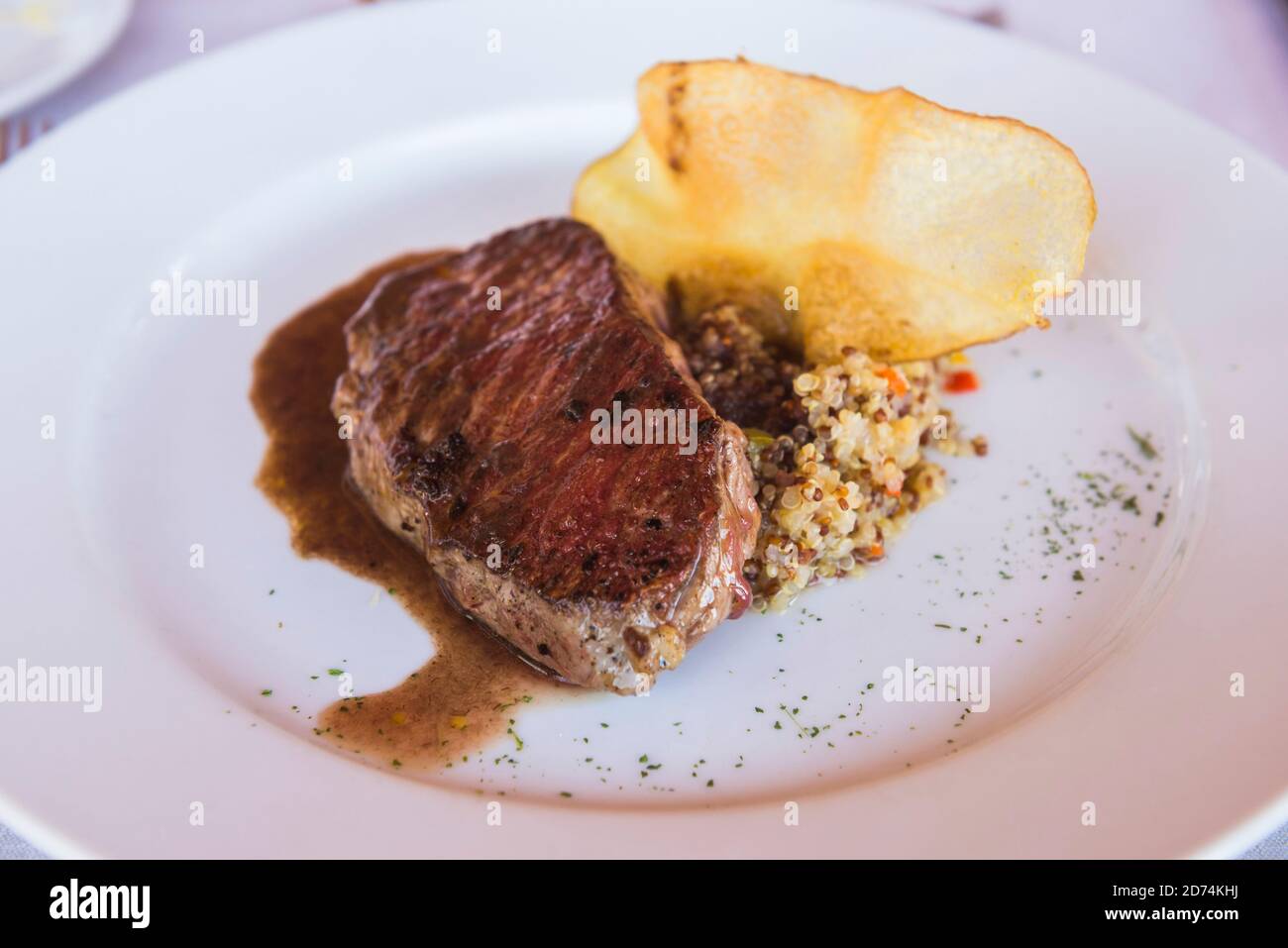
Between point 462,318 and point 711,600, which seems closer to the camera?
point 711,600

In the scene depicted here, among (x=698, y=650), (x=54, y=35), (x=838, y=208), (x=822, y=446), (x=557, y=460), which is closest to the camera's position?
(x=557, y=460)

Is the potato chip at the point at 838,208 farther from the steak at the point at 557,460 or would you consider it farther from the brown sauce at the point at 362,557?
the brown sauce at the point at 362,557

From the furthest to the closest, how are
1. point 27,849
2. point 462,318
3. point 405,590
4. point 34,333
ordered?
point 34,333 → point 462,318 → point 405,590 → point 27,849

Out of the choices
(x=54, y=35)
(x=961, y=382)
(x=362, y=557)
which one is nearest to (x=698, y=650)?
(x=362, y=557)

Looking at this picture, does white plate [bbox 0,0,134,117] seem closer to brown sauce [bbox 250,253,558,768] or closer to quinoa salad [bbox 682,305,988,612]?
brown sauce [bbox 250,253,558,768]

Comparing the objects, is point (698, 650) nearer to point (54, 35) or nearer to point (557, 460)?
point (557, 460)

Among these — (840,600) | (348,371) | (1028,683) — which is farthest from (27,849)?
(1028,683)
